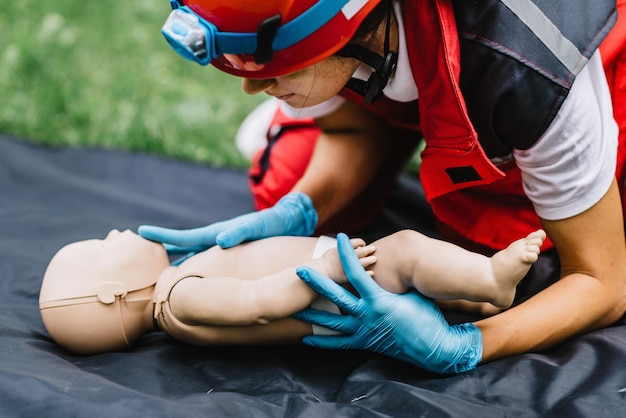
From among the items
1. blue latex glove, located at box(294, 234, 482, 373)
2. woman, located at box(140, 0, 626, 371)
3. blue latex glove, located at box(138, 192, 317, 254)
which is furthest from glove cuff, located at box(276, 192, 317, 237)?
blue latex glove, located at box(294, 234, 482, 373)

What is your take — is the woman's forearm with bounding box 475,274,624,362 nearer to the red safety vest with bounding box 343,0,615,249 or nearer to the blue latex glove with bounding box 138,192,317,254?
the red safety vest with bounding box 343,0,615,249

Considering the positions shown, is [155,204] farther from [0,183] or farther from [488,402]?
[488,402]

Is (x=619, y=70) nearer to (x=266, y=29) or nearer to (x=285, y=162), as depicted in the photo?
(x=266, y=29)

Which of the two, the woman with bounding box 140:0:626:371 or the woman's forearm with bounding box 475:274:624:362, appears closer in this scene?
the woman with bounding box 140:0:626:371

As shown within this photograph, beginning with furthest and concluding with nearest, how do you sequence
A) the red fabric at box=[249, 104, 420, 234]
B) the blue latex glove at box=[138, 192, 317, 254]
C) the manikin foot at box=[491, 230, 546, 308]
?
the red fabric at box=[249, 104, 420, 234]
the blue latex glove at box=[138, 192, 317, 254]
the manikin foot at box=[491, 230, 546, 308]

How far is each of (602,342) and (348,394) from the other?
56cm

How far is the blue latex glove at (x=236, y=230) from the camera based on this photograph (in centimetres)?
177

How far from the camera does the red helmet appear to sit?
4.71 ft

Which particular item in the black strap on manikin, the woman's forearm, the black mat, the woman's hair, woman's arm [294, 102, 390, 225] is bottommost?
the black mat

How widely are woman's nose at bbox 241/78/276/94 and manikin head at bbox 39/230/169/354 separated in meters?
0.46

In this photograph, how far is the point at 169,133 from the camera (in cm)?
309

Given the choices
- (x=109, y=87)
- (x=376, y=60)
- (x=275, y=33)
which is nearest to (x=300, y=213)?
(x=376, y=60)

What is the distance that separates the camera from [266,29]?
4.72 feet

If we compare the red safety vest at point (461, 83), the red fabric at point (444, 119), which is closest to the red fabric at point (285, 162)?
the red fabric at point (444, 119)
